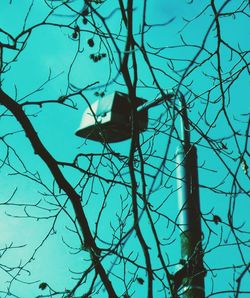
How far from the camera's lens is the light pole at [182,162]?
2846 millimetres

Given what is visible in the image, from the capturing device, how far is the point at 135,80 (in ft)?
7.16

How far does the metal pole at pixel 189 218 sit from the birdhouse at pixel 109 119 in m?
0.44

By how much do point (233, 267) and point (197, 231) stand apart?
341 millimetres

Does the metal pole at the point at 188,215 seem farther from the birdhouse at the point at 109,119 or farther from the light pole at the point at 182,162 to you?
the birdhouse at the point at 109,119

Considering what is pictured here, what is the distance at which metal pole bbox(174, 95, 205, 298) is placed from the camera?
2826 millimetres

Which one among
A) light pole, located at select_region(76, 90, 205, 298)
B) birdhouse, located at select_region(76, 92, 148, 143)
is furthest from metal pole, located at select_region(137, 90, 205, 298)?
birdhouse, located at select_region(76, 92, 148, 143)

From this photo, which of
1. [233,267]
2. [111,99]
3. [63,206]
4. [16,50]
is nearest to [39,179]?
[63,206]

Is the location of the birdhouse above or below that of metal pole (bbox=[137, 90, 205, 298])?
above

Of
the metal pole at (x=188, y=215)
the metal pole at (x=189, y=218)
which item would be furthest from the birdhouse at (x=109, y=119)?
the metal pole at (x=189, y=218)

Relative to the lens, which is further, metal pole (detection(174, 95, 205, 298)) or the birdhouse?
the birdhouse

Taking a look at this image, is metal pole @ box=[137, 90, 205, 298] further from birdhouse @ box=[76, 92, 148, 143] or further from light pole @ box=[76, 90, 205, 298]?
birdhouse @ box=[76, 92, 148, 143]

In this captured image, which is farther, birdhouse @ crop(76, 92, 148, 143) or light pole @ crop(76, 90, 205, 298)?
birdhouse @ crop(76, 92, 148, 143)

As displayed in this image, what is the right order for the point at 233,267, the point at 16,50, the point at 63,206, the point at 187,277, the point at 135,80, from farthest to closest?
the point at 63,206 → the point at 16,50 → the point at 187,277 → the point at 233,267 → the point at 135,80

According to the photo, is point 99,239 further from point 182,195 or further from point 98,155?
point 98,155
